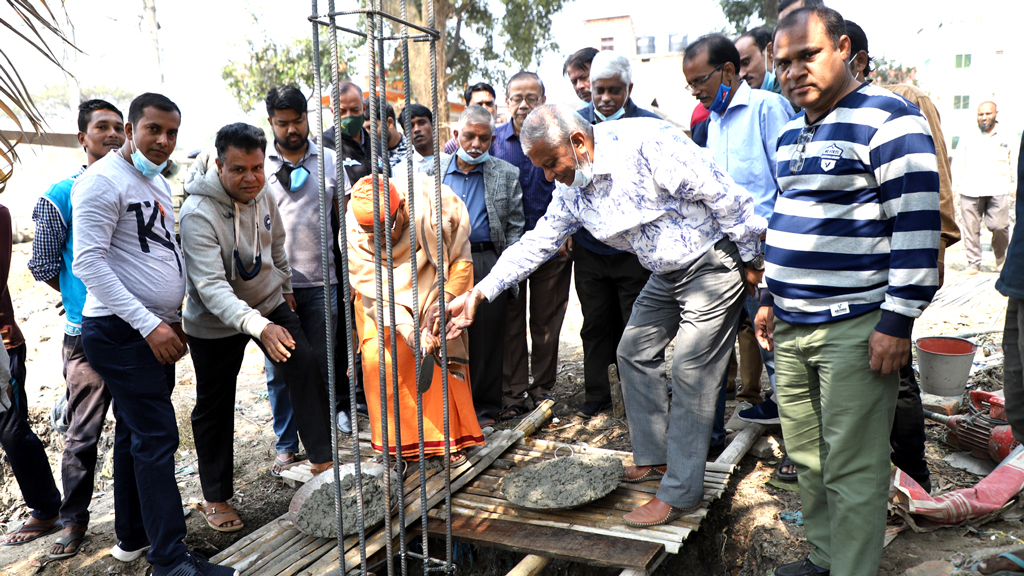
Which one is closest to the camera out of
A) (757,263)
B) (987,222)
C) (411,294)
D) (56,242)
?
(757,263)

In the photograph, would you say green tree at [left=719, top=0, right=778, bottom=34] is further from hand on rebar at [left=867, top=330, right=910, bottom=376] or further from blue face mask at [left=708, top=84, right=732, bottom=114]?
hand on rebar at [left=867, top=330, right=910, bottom=376]

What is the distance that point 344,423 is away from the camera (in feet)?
14.1

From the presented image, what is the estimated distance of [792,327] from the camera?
229 centimetres

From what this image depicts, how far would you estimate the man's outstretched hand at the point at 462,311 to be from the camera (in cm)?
288

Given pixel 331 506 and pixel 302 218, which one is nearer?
pixel 331 506

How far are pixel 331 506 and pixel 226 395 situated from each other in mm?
765

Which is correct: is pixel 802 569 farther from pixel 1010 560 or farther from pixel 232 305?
pixel 232 305

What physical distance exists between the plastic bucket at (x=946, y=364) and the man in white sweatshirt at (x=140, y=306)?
370cm

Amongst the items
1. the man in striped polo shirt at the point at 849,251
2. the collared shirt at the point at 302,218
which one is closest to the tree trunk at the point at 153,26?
the collared shirt at the point at 302,218

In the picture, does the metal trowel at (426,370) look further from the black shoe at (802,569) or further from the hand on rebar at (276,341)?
the black shoe at (802,569)

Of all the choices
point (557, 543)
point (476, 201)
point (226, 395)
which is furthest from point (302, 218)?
point (557, 543)

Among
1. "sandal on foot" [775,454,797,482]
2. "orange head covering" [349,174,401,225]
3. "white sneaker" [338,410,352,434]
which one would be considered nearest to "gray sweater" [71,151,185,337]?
"orange head covering" [349,174,401,225]

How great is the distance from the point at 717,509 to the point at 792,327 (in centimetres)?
134

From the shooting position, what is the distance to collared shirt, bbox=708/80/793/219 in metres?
3.24
